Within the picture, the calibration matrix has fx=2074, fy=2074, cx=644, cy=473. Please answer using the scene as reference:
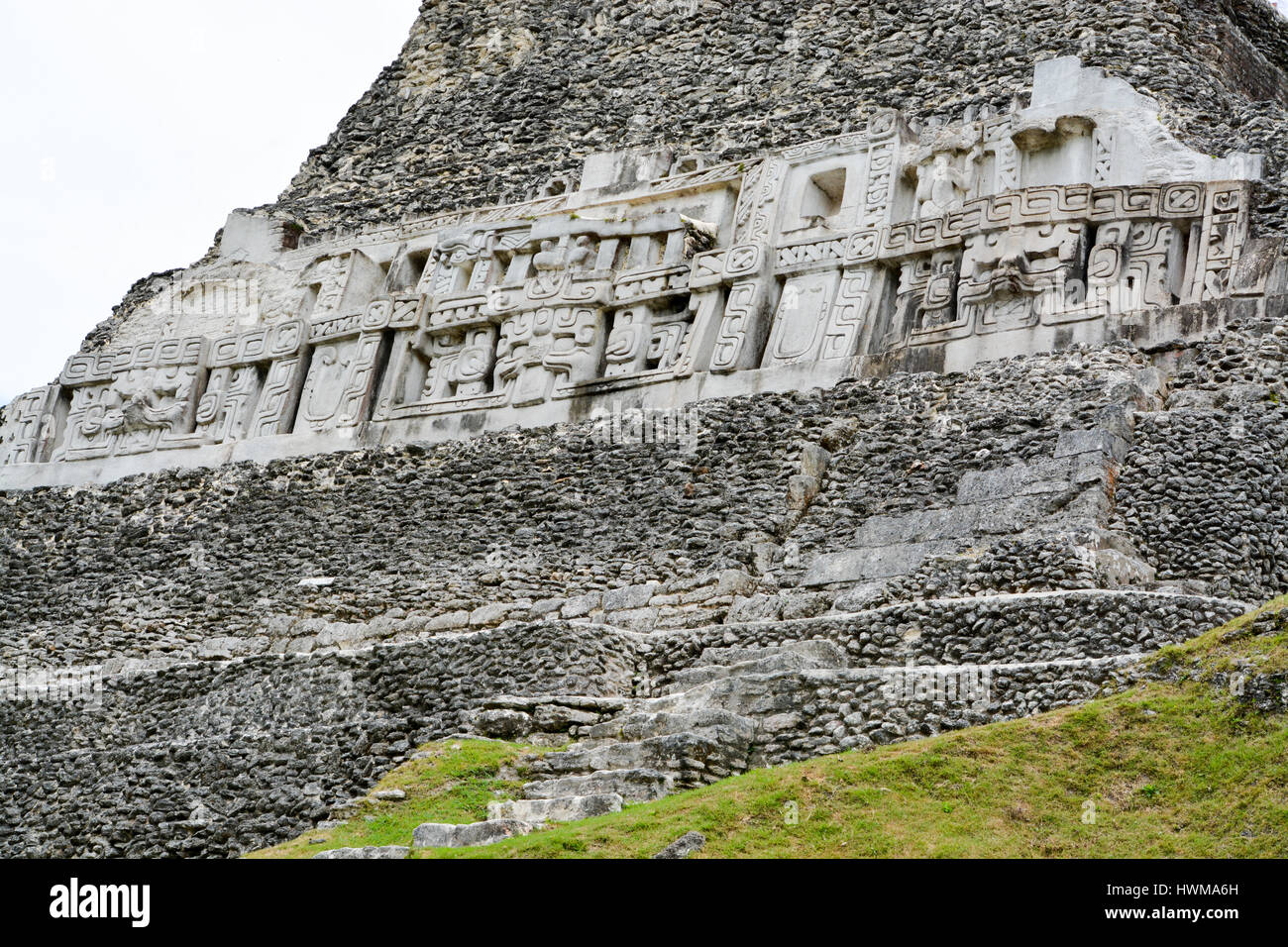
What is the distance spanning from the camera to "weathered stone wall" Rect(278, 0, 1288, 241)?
17.9 metres

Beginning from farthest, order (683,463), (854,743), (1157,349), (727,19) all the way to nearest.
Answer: (727,19)
(683,463)
(1157,349)
(854,743)

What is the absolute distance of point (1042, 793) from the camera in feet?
28.4

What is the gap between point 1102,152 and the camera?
630 inches

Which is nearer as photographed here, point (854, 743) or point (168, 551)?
point (854, 743)

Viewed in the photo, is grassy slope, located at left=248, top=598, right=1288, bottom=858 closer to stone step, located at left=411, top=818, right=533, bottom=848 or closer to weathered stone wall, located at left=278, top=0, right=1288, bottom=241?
stone step, located at left=411, top=818, right=533, bottom=848

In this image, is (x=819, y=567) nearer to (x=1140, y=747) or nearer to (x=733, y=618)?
(x=733, y=618)

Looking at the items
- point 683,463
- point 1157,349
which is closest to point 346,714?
point 683,463

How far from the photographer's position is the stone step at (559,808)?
9.84 m

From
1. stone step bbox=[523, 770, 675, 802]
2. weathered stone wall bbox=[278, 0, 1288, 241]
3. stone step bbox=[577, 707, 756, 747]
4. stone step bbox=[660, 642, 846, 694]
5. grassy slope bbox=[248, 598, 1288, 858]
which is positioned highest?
weathered stone wall bbox=[278, 0, 1288, 241]

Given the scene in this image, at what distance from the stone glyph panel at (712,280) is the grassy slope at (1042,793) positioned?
19.3ft

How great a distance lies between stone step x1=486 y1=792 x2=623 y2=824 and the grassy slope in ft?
1.04

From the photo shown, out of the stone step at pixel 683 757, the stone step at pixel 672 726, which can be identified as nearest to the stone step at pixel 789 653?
the stone step at pixel 672 726

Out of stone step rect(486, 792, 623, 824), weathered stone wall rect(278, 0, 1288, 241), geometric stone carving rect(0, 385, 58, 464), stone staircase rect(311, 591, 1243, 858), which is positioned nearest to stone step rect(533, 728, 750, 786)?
stone staircase rect(311, 591, 1243, 858)

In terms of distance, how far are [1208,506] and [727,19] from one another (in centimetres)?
1139
